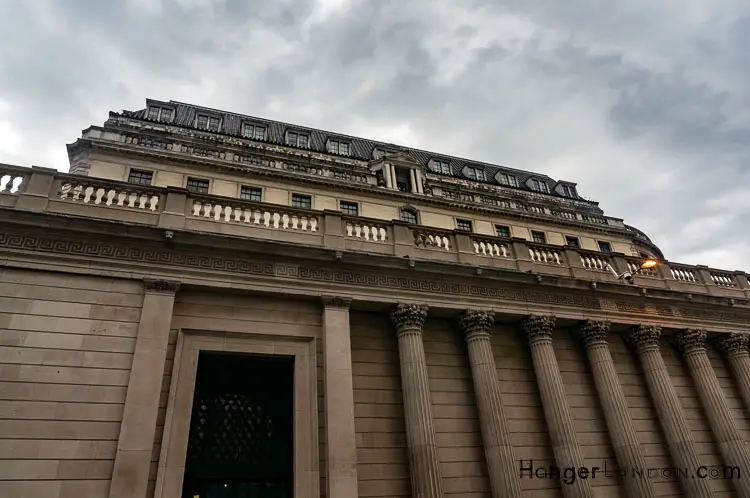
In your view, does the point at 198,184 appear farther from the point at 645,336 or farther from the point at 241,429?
the point at 645,336

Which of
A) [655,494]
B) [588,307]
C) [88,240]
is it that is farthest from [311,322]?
[655,494]

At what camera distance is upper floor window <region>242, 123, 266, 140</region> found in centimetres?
3186

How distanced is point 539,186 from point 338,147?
18.5 metres

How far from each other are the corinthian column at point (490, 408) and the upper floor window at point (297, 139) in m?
22.0

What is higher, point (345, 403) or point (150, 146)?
point (150, 146)

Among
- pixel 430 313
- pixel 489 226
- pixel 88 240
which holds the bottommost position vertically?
pixel 430 313

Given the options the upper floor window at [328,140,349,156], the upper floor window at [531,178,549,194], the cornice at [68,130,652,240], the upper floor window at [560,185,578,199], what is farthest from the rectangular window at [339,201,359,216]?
the upper floor window at [560,185,578,199]

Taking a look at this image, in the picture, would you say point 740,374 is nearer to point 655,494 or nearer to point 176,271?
point 655,494

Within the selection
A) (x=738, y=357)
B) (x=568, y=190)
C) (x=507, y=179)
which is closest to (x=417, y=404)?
(x=738, y=357)

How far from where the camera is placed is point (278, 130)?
33.7 meters

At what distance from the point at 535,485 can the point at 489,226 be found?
2002 cm

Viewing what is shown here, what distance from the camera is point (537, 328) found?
50.3 ft

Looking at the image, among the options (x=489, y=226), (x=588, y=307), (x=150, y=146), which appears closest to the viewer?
(x=588, y=307)

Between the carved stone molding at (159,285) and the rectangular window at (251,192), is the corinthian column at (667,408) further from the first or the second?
the rectangular window at (251,192)
